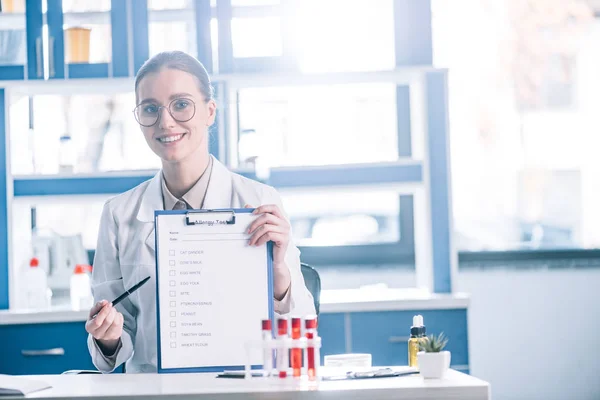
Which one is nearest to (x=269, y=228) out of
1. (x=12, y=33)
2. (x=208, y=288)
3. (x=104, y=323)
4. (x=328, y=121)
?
(x=208, y=288)

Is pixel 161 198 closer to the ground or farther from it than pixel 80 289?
farther from it

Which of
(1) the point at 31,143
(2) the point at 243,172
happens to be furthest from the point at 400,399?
(1) the point at 31,143

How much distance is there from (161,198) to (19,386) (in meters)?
0.72

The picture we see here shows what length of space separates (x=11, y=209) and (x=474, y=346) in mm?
2209

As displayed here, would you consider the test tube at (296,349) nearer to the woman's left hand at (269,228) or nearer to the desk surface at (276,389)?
the desk surface at (276,389)

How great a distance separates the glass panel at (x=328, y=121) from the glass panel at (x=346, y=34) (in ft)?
0.41

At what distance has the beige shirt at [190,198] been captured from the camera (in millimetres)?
2168

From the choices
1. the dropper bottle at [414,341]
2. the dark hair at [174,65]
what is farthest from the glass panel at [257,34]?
the dropper bottle at [414,341]

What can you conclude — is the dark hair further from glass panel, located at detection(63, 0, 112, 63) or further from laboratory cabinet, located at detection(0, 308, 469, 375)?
glass panel, located at detection(63, 0, 112, 63)

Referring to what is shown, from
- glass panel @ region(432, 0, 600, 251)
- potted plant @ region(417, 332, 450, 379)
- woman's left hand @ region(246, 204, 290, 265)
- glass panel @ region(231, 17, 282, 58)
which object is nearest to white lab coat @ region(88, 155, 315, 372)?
woman's left hand @ region(246, 204, 290, 265)

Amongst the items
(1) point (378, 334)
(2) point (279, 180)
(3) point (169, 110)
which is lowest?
(1) point (378, 334)

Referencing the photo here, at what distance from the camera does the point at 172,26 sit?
12.0ft

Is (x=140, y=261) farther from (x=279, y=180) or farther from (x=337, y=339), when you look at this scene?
(x=279, y=180)

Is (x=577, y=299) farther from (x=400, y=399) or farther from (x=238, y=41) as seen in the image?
(x=400, y=399)
